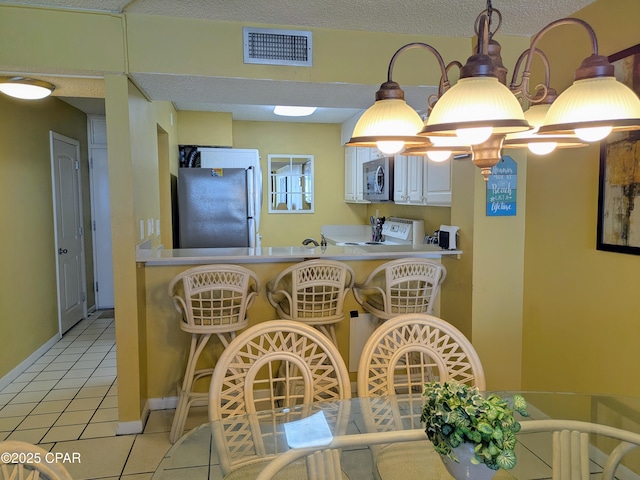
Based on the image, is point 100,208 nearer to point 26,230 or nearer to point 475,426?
point 26,230

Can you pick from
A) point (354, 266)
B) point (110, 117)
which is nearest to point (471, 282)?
point (354, 266)

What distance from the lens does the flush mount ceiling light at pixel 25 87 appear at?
2479 mm

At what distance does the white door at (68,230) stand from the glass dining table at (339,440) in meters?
3.62

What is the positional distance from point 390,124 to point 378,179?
11.2ft

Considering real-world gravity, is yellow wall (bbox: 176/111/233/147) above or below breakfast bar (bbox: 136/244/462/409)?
above

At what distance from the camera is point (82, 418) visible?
2.83 meters

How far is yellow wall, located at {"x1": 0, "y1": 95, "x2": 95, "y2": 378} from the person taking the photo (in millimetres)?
3346

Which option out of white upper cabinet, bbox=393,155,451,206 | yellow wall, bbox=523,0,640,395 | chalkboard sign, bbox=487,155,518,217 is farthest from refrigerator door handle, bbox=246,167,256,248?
yellow wall, bbox=523,0,640,395

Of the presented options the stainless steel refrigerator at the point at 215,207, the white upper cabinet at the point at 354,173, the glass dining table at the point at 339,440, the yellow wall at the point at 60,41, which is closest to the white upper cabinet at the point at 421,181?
the white upper cabinet at the point at 354,173

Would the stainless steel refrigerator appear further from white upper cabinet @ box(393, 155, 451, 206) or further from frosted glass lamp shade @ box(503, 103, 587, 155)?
frosted glass lamp shade @ box(503, 103, 587, 155)

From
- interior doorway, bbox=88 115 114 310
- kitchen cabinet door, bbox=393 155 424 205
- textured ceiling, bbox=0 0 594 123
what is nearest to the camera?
textured ceiling, bbox=0 0 594 123

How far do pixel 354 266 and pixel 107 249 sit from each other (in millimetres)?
3696

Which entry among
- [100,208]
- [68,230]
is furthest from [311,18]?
[100,208]

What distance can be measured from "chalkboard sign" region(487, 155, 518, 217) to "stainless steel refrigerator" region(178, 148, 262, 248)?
239 centimetres
